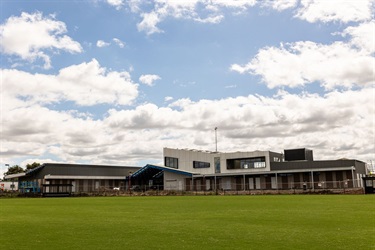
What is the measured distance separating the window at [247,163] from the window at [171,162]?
1149 cm

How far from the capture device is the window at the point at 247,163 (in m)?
66.4

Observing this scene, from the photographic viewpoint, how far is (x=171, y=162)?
77500mm

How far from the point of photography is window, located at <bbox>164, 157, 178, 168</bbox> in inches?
3018

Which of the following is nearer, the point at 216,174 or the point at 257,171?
the point at 257,171

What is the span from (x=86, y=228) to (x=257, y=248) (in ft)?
23.0

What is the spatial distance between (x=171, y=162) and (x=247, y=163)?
16.2 meters

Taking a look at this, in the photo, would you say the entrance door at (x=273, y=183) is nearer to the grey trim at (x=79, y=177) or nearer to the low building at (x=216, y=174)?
the low building at (x=216, y=174)

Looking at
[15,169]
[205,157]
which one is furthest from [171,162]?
[15,169]

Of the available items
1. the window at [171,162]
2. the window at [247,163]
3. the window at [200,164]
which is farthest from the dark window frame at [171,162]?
the window at [247,163]

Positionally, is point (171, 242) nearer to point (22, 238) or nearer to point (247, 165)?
point (22, 238)

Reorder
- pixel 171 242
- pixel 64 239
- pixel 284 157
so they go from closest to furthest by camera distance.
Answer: pixel 171 242 < pixel 64 239 < pixel 284 157

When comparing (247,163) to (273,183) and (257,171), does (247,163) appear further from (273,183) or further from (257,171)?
(273,183)

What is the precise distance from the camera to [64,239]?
1170 cm

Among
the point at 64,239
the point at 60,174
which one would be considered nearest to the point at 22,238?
the point at 64,239
